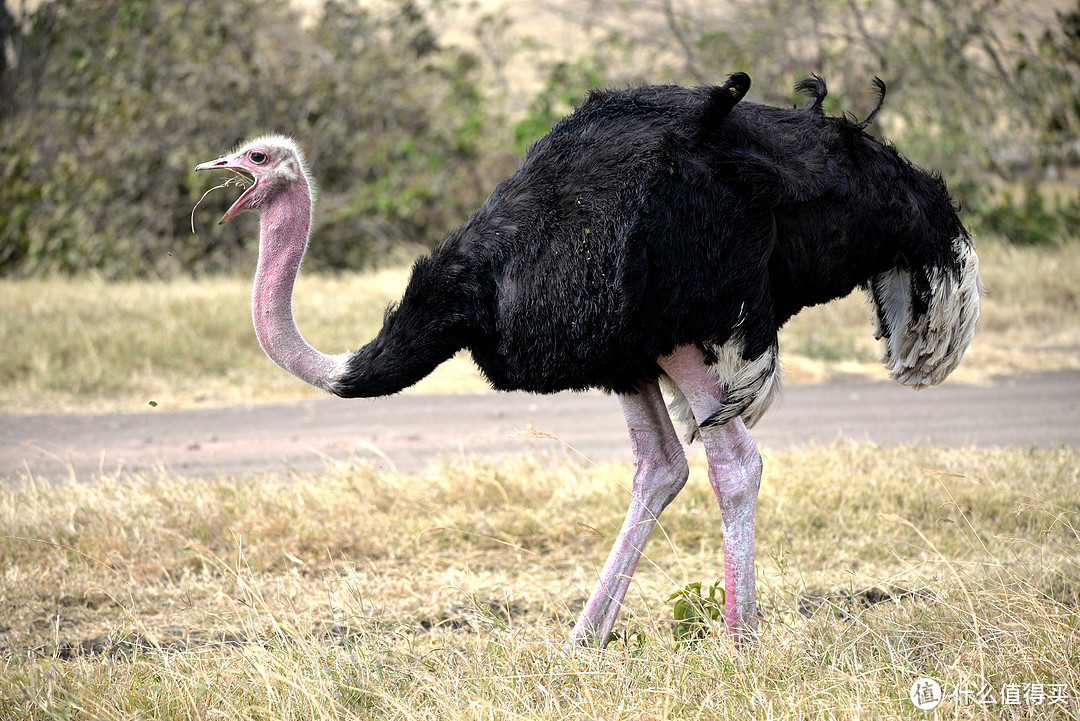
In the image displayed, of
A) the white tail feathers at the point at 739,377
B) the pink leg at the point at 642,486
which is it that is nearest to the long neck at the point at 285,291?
the pink leg at the point at 642,486

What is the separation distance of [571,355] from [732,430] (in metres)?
0.59

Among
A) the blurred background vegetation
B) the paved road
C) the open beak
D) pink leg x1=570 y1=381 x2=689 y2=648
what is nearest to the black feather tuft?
pink leg x1=570 y1=381 x2=689 y2=648

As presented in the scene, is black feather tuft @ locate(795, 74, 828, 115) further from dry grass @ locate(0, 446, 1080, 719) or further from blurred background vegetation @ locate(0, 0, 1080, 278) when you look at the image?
blurred background vegetation @ locate(0, 0, 1080, 278)

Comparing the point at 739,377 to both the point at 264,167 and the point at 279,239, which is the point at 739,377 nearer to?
the point at 279,239

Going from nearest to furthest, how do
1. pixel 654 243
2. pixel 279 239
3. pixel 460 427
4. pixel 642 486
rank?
pixel 654 243, pixel 279 239, pixel 642 486, pixel 460 427

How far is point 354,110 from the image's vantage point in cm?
1248

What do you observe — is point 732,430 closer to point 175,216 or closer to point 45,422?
point 45,422

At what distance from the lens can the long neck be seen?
3074 mm

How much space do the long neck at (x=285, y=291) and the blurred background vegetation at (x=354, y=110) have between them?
342 inches

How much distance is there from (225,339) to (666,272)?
6.09 metres

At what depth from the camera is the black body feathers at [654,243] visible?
2.76 m

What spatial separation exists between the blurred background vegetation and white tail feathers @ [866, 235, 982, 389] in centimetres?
886

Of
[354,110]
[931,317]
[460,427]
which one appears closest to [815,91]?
[931,317]

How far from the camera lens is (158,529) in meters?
4.16
